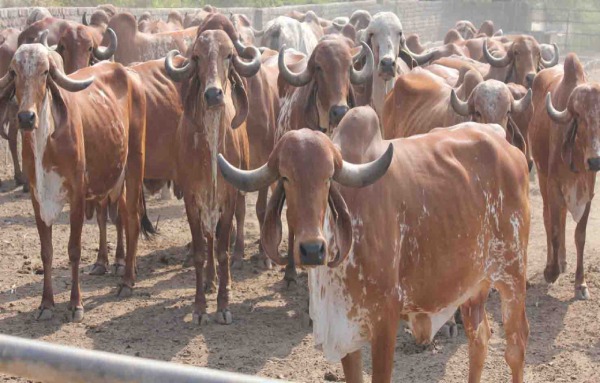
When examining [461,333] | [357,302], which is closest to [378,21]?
[461,333]

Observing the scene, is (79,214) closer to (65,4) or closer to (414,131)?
(414,131)

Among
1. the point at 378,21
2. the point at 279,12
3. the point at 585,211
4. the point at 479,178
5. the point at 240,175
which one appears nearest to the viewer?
the point at 240,175

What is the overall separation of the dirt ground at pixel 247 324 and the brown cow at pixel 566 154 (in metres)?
0.40

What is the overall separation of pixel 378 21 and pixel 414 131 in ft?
10.1

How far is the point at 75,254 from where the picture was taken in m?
8.03

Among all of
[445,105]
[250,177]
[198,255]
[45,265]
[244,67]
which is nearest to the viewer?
[250,177]

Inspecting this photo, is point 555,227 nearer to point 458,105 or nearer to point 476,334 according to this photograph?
point 458,105

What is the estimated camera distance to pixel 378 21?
12.0 meters

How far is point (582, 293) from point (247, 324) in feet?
9.59

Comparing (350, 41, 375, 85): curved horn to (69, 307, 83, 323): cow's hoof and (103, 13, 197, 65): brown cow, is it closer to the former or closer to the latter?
(69, 307, 83, 323): cow's hoof

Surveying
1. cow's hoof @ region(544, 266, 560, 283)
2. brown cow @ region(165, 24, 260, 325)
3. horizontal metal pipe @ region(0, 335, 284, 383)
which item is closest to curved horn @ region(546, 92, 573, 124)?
cow's hoof @ region(544, 266, 560, 283)

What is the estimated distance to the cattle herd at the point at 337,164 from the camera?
5195 millimetres

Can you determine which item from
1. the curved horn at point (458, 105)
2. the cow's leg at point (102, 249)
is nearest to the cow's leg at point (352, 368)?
the curved horn at point (458, 105)

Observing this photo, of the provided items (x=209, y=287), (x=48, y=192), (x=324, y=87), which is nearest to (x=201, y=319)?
(x=209, y=287)
